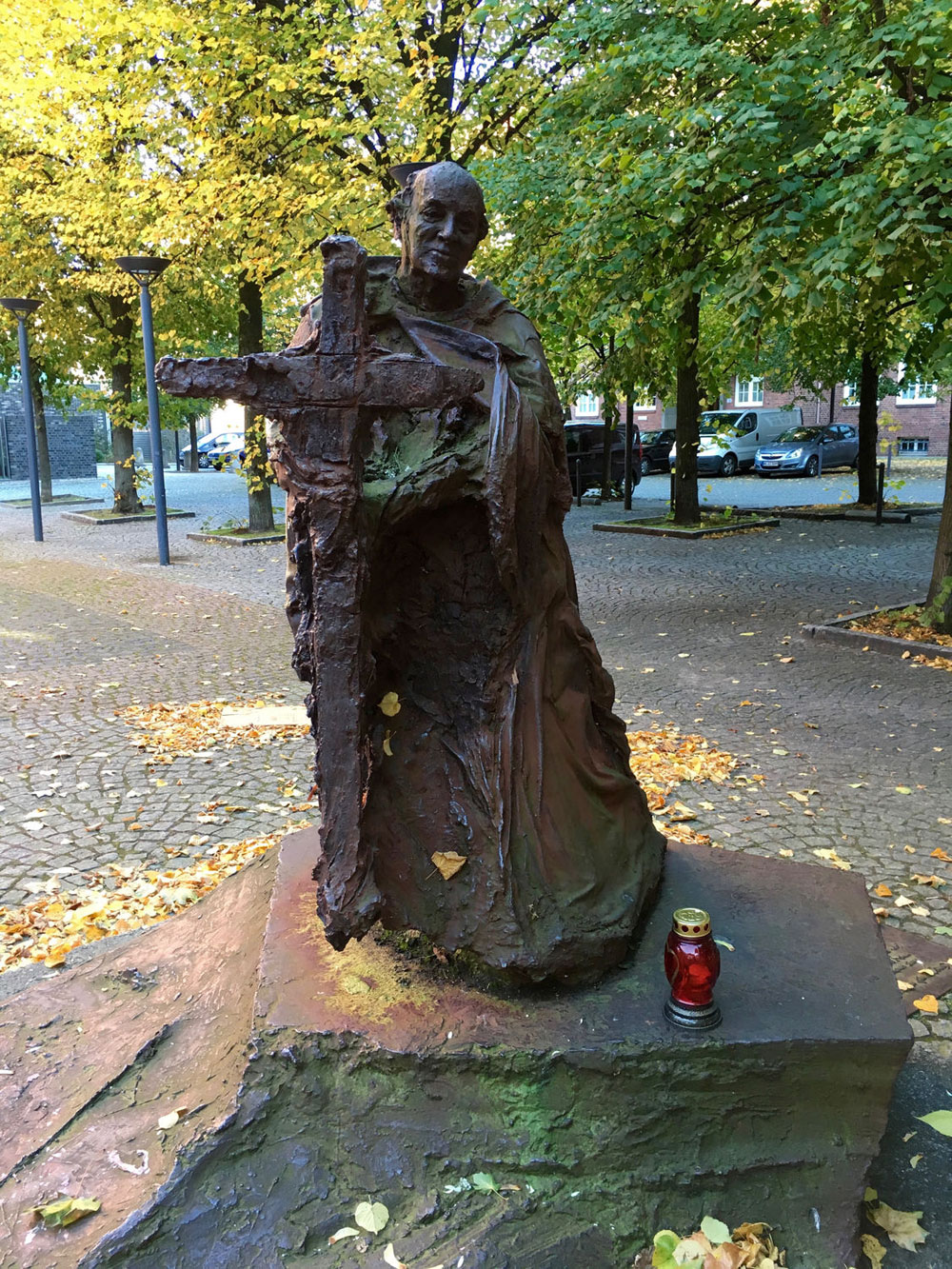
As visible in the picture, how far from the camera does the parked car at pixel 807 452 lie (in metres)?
29.4

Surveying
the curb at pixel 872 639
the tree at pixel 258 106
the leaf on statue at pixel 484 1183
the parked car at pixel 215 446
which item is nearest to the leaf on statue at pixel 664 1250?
the leaf on statue at pixel 484 1183

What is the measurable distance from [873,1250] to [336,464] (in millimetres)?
2389

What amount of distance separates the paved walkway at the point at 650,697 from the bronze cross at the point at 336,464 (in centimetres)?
150

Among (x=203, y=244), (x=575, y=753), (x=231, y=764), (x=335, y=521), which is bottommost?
(x=231, y=764)

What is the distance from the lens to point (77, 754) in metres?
6.69

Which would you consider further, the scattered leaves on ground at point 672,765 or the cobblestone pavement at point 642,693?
the scattered leaves on ground at point 672,765

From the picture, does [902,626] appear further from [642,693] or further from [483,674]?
[483,674]

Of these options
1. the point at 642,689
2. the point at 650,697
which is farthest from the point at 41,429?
the point at 650,697

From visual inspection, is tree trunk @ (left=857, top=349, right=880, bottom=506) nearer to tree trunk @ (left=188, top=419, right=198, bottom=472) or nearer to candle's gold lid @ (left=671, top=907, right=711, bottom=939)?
candle's gold lid @ (left=671, top=907, right=711, bottom=939)

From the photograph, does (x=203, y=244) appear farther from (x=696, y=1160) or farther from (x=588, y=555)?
(x=696, y=1160)

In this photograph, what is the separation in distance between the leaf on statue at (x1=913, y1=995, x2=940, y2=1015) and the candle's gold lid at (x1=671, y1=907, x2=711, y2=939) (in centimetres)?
158

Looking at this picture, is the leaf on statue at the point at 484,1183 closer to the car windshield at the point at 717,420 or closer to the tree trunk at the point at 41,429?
the tree trunk at the point at 41,429

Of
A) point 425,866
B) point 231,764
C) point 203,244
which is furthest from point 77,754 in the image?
point 203,244

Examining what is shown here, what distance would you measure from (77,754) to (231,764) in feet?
3.57
